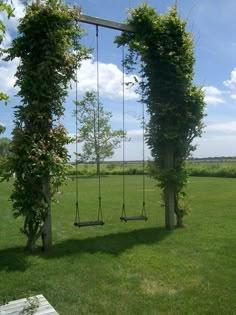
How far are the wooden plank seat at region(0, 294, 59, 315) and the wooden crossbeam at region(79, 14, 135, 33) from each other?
505 centimetres

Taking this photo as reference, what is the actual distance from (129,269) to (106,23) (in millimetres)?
4692

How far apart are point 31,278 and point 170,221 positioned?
397 centimetres

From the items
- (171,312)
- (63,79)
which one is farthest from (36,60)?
(171,312)

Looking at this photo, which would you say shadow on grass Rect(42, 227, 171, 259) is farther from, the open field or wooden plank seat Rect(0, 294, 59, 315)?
the open field

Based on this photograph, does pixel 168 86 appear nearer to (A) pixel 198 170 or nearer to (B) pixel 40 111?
(B) pixel 40 111

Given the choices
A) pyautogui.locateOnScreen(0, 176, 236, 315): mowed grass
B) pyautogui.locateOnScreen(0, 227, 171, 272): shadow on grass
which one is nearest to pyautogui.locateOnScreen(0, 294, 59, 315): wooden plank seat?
pyautogui.locateOnScreen(0, 176, 236, 315): mowed grass

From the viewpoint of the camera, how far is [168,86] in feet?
27.2

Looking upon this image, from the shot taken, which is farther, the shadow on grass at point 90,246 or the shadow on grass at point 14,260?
the shadow on grass at point 90,246

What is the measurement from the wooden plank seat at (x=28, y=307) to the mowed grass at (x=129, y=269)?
1.46 feet

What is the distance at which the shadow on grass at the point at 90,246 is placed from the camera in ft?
20.1

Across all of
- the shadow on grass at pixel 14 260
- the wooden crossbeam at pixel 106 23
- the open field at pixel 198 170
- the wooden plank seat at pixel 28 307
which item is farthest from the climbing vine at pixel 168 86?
the open field at pixel 198 170

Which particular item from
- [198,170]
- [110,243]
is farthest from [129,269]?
[198,170]

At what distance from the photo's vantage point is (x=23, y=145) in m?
6.39

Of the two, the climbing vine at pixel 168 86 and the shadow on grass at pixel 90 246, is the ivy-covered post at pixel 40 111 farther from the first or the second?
the climbing vine at pixel 168 86
